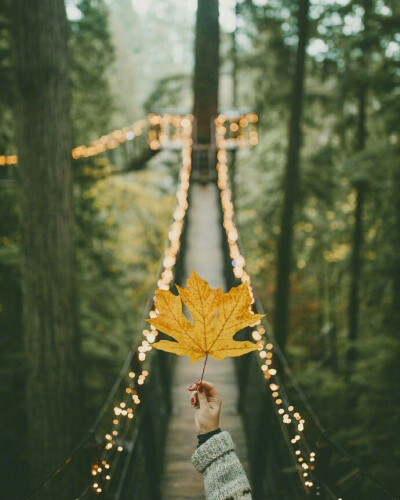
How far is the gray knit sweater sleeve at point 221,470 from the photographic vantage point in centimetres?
164

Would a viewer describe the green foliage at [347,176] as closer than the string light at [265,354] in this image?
No

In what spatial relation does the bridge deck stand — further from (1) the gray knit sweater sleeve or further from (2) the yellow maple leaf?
(2) the yellow maple leaf

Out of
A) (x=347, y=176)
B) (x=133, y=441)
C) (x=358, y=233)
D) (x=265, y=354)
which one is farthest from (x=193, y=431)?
(x=358, y=233)

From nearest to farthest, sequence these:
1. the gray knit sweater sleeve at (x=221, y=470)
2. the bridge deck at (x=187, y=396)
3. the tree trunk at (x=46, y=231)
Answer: the gray knit sweater sleeve at (x=221, y=470), the bridge deck at (x=187, y=396), the tree trunk at (x=46, y=231)

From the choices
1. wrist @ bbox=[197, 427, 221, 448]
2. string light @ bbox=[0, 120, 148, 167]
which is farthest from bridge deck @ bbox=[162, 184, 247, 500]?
string light @ bbox=[0, 120, 148, 167]

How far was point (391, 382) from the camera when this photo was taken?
259 inches

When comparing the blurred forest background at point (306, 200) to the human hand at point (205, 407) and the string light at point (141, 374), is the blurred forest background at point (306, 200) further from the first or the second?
the human hand at point (205, 407)

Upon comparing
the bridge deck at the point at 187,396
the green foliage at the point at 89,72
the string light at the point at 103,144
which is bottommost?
the bridge deck at the point at 187,396

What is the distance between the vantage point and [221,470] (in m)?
1.70

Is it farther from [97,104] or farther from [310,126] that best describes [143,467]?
[97,104]

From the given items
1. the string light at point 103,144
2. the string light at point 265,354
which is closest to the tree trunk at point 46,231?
the string light at point 265,354

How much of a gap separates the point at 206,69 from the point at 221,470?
11132 mm

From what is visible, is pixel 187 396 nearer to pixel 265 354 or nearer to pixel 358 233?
pixel 265 354

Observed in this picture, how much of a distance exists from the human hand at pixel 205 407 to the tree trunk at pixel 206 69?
10376 millimetres
